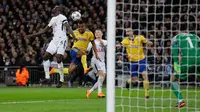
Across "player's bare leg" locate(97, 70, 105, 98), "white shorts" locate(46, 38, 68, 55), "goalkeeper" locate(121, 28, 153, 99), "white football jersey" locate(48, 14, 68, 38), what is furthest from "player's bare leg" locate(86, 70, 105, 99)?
"white football jersey" locate(48, 14, 68, 38)

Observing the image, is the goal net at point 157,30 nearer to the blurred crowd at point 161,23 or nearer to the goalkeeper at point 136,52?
the blurred crowd at point 161,23

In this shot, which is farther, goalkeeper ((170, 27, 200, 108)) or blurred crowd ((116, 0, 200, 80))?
blurred crowd ((116, 0, 200, 80))

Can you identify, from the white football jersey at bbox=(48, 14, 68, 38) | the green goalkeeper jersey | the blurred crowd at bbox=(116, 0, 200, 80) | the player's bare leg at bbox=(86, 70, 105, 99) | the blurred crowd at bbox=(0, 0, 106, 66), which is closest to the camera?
the green goalkeeper jersey

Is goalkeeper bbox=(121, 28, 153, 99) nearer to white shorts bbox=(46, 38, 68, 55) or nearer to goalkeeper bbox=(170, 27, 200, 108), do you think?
white shorts bbox=(46, 38, 68, 55)

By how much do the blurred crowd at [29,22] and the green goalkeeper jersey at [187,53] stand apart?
14.5 meters

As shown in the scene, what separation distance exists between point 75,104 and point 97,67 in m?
3.99

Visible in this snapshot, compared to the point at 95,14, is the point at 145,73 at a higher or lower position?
lower

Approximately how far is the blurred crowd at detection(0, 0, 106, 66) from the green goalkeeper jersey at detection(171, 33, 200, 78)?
571 inches

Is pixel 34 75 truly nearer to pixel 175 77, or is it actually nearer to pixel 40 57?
pixel 40 57

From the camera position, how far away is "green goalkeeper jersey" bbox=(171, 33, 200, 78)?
1160 centimetres

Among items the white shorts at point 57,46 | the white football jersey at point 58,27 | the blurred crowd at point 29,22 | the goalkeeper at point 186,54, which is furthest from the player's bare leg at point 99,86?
the blurred crowd at point 29,22

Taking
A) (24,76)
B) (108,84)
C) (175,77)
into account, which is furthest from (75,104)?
(24,76)

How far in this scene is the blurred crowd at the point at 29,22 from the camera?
2672 centimetres

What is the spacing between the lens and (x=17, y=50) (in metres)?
27.3
